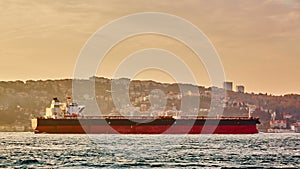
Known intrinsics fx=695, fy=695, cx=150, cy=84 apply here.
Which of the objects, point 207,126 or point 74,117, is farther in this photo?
point 74,117

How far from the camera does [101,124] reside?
471 ft

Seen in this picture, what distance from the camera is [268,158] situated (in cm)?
6238

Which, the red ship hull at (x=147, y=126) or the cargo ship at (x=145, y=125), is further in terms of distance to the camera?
the cargo ship at (x=145, y=125)

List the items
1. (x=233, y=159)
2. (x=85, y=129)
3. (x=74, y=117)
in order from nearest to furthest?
(x=233, y=159) → (x=85, y=129) → (x=74, y=117)

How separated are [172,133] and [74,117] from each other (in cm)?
2463

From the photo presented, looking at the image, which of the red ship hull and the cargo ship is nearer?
the red ship hull

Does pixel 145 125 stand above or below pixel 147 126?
above

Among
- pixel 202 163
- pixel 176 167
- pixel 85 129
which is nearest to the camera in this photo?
pixel 176 167

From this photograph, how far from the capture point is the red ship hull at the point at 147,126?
142 meters

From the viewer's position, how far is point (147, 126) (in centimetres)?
14150

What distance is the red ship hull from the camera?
465ft

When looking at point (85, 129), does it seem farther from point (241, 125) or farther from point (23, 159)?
point (23, 159)

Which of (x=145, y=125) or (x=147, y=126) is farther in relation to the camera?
(x=147, y=126)

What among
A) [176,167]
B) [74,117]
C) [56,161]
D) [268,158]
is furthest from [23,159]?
[74,117]
